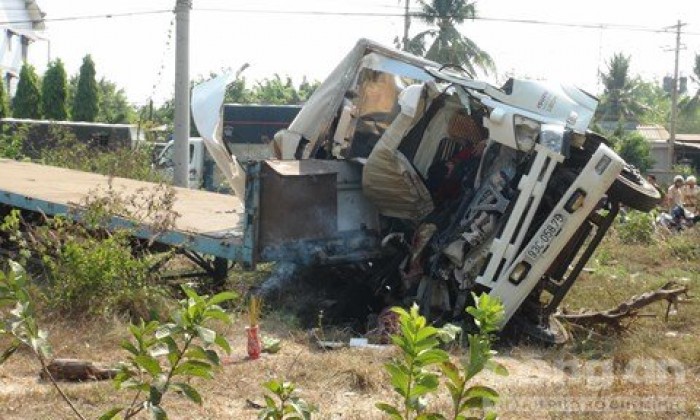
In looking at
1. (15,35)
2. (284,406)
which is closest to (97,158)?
(284,406)

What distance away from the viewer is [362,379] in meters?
6.17

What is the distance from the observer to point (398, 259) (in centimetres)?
879

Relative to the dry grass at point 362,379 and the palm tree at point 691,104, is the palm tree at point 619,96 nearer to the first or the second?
the palm tree at point 691,104

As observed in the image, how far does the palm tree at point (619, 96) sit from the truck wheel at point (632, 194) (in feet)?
204

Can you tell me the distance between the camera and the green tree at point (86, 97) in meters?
38.9

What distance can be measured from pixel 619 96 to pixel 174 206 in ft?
206

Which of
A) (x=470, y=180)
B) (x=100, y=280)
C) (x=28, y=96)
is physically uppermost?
(x=470, y=180)

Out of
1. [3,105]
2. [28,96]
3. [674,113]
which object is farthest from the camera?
[674,113]

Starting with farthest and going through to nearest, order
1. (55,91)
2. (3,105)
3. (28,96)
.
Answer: (55,91) → (28,96) → (3,105)

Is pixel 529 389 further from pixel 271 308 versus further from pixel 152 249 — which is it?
pixel 152 249

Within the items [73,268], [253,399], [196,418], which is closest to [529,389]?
[253,399]

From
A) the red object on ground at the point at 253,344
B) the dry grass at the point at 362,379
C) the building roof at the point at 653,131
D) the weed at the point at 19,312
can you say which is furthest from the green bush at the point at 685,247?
the building roof at the point at 653,131

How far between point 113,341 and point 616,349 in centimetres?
383

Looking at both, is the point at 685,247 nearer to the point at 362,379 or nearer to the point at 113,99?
the point at 362,379
